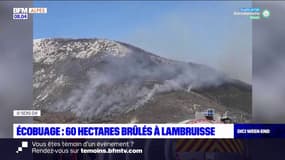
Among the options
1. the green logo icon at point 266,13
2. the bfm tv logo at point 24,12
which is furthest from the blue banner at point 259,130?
the bfm tv logo at point 24,12

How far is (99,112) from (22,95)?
2.44 ft

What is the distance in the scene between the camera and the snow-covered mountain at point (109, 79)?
156 inches

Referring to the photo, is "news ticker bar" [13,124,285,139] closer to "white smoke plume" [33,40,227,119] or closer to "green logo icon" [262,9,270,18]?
"white smoke plume" [33,40,227,119]

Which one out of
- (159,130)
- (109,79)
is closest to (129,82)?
(109,79)

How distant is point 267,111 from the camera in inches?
156

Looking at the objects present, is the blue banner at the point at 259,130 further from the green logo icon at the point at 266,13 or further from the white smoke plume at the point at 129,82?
the green logo icon at the point at 266,13

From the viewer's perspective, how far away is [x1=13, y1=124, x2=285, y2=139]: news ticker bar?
3.97 m

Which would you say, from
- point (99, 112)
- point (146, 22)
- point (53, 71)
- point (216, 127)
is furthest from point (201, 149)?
point (53, 71)

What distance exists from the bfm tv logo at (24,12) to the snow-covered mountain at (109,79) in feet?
0.86

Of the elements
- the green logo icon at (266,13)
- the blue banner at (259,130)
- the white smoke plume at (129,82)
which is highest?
the green logo icon at (266,13)

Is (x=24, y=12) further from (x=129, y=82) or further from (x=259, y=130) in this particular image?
(x=259, y=130)

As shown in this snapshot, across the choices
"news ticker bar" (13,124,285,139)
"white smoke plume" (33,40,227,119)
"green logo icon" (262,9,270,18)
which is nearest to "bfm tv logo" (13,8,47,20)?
"white smoke plume" (33,40,227,119)

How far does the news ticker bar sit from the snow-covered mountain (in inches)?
5.2

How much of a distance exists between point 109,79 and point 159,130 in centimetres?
67
